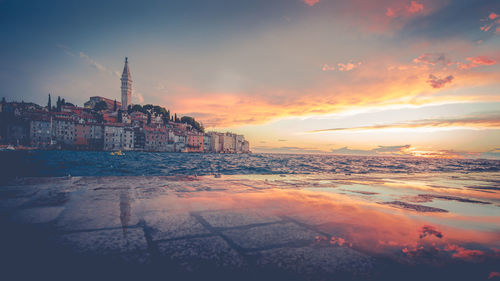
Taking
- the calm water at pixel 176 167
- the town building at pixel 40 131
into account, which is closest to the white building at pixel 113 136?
the town building at pixel 40 131

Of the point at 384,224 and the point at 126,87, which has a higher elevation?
the point at 126,87

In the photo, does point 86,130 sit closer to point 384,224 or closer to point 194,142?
point 194,142

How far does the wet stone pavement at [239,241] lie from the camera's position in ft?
9.25

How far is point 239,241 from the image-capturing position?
12.5 feet

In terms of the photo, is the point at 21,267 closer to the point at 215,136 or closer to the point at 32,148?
the point at 32,148

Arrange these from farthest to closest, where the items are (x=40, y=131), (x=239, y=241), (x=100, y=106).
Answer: (x=100, y=106) < (x=40, y=131) < (x=239, y=241)

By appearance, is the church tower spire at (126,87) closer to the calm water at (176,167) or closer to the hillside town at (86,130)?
→ the hillside town at (86,130)

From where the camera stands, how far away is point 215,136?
623 feet

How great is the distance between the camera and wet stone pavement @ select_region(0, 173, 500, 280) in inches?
111

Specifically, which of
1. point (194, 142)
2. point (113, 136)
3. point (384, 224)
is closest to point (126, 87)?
point (113, 136)

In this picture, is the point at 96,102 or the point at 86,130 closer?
the point at 86,130

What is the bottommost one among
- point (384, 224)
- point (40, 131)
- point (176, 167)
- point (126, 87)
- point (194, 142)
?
point (176, 167)

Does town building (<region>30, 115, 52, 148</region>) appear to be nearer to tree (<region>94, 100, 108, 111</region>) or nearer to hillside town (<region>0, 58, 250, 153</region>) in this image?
hillside town (<region>0, 58, 250, 153</region>)

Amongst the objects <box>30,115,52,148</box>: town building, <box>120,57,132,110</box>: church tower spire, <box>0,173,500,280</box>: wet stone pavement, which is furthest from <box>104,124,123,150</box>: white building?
<box>0,173,500,280</box>: wet stone pavement
